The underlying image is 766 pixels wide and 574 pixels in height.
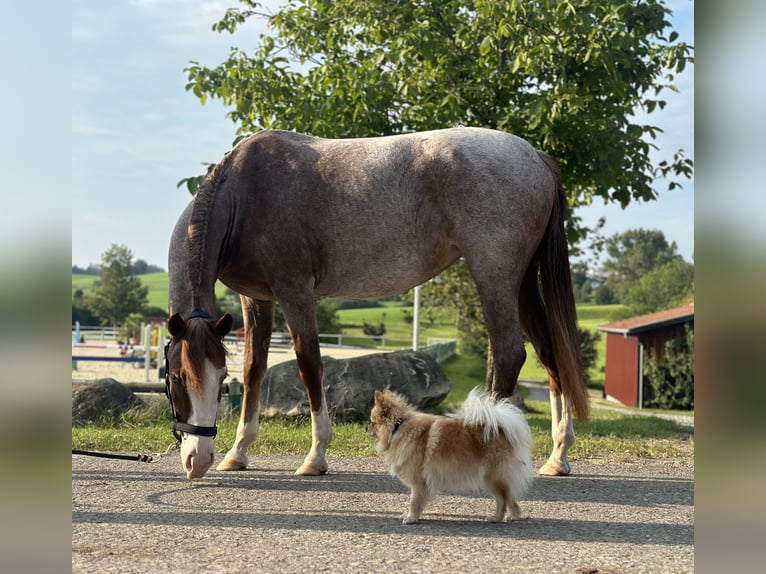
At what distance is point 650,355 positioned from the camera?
105 ft

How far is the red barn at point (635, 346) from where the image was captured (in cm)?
3114

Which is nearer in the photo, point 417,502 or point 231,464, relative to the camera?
point 417,502

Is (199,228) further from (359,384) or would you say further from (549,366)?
(359,384)

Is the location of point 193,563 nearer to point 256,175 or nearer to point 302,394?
point 256,175

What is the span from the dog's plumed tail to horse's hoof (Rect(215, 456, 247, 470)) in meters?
2.62

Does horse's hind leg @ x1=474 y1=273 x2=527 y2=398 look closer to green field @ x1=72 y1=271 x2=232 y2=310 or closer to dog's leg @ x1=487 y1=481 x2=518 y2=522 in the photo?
dog's leg @ x1=487 y1=481 x2=518 y2=522

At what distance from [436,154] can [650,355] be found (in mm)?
28371

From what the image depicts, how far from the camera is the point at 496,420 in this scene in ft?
14.9

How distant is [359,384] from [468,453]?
6.33 m

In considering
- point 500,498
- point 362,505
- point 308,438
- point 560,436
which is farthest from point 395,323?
point 500,498

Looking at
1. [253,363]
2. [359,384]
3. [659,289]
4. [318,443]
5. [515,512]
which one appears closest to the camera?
[515,512]

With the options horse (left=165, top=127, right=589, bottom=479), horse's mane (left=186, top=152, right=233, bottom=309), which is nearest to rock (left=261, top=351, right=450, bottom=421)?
horse (left=165, top=127, right=589, bottom=479)
